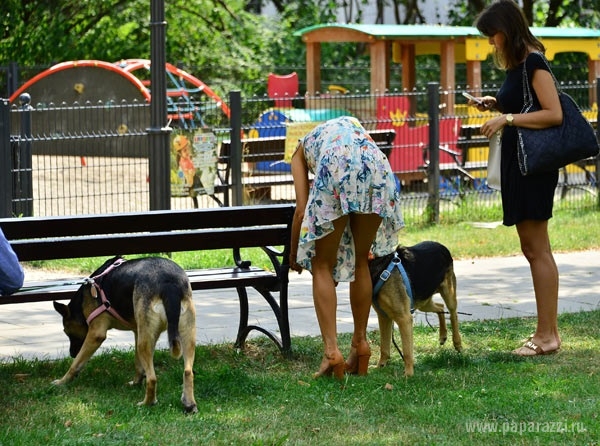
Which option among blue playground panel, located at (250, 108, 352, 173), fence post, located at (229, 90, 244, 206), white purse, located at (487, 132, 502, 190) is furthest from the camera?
blue playground panel, located at (250, 108, 352, 173)

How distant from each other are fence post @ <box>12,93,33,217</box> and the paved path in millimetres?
2609

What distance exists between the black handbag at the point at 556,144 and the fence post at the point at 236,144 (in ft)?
19.7

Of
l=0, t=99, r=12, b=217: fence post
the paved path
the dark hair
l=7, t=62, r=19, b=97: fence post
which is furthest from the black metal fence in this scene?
the dark hair

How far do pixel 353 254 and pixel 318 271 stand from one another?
0.71 feet

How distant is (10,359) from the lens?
22.0 feet

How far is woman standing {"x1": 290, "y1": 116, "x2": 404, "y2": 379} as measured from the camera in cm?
586

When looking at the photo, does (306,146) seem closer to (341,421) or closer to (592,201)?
(341,421)

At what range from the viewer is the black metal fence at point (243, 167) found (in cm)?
1130

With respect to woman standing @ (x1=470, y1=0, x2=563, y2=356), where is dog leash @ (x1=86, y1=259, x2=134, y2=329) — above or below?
below

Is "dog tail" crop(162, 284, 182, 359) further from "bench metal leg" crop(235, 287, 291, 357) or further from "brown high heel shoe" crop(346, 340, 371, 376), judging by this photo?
"bench metal leg" crop(235, 287, 291, 357)

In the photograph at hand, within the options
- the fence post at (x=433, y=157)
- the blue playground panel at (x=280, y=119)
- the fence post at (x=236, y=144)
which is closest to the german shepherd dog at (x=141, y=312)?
the fence post at (x=236, y=144)

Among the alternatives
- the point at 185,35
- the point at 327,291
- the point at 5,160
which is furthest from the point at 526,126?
the point at 185,35

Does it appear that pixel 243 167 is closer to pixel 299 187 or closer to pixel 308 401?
pixel 299 187

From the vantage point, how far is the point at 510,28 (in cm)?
666
